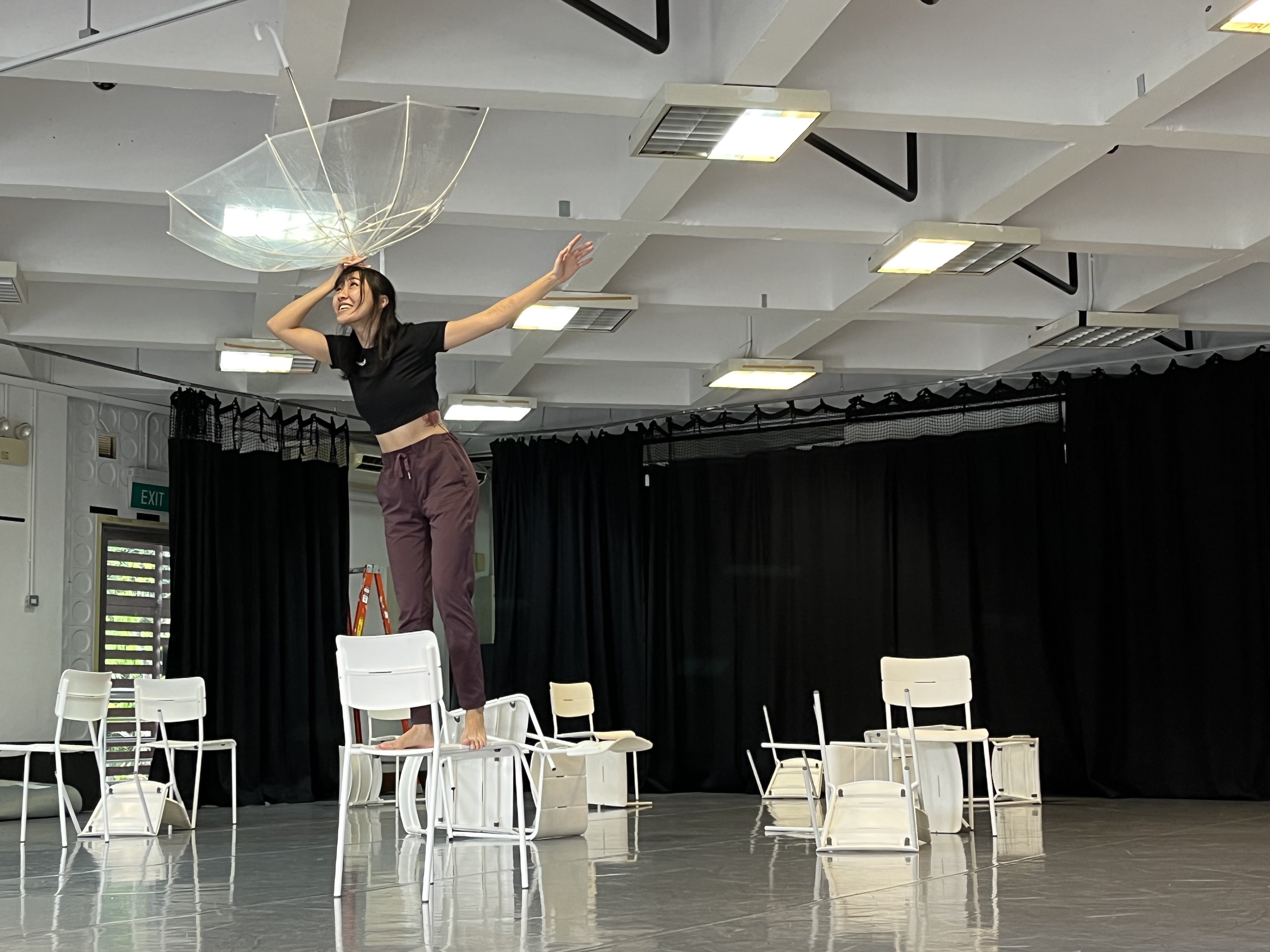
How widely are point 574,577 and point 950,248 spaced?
19.7 feet

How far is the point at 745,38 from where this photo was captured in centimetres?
538

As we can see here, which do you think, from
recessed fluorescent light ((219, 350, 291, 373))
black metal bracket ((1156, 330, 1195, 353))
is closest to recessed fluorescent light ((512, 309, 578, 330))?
recessed fluorescent light ((219, 350, 291, 373))

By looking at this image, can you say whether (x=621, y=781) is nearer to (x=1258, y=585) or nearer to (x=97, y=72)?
(x=1258, y=585)

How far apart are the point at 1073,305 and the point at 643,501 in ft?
15.3

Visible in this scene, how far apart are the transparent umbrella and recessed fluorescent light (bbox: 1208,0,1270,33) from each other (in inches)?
119

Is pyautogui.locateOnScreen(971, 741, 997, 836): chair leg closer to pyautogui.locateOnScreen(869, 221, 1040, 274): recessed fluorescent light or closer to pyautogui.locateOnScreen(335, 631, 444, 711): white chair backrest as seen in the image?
pyautogui.locateOnScreen(869, 221, 1040, 274): recessed fluorescent light

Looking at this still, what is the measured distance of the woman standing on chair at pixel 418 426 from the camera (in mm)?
4191

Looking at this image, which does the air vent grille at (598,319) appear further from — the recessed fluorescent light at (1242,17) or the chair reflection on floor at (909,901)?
the recessed fluorescent light at (1242,17)

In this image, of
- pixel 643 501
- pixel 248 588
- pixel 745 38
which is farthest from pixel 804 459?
pixel 745 38

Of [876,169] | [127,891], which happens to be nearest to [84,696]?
[127,891]

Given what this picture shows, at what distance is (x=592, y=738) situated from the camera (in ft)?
34.4

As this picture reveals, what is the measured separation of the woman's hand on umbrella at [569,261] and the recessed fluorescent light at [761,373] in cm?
594

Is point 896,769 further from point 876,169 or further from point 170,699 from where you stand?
point 170,699

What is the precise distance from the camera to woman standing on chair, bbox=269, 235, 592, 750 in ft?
13.8
